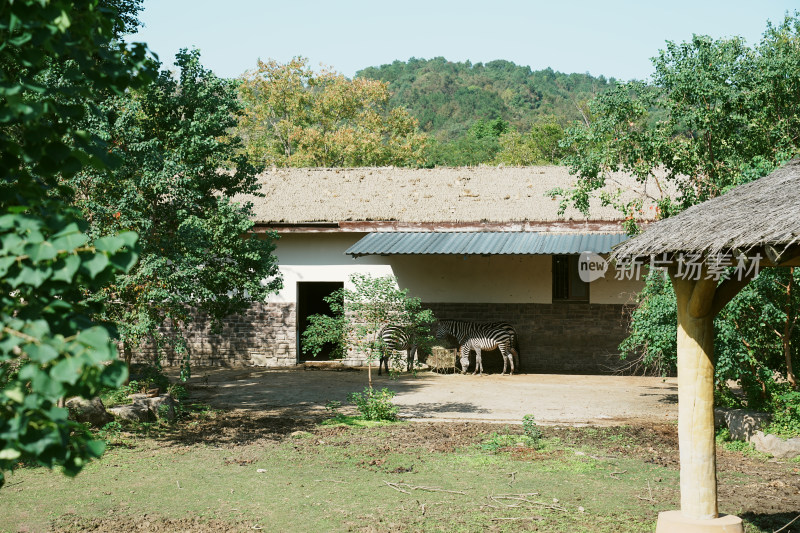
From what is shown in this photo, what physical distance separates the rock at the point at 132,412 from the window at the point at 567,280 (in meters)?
10.1

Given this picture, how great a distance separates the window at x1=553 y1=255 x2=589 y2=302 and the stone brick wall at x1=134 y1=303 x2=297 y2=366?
619 centimetres

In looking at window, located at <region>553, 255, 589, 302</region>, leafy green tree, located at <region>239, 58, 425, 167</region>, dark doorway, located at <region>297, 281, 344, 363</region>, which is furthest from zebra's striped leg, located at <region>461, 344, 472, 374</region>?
leafy green tree, located at <region>239, 58, 425, 167</region>

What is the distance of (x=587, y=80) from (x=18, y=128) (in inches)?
2829

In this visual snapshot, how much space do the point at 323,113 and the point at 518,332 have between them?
70.1 feet

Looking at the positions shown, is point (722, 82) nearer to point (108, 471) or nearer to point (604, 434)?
point (604, 434)

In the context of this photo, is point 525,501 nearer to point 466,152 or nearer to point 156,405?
point 156,405

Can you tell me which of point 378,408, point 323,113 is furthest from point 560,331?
point 323,113

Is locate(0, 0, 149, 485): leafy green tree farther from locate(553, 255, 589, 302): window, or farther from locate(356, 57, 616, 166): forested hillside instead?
locate(356, 57, 616, 166): forested hillside

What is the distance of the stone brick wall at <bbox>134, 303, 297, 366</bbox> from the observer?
18.2 m

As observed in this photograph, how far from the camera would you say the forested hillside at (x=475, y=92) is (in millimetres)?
61406

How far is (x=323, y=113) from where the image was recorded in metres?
36.0

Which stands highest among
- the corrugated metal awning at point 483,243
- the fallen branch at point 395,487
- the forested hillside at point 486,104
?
the forested hillside at point 486,104

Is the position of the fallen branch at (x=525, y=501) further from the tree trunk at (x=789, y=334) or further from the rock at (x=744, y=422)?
the tree trunk at (x=789, y=334)

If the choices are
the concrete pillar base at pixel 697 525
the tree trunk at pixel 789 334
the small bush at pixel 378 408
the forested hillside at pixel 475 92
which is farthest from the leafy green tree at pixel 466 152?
the concrete pillar base at pixel 697 525
